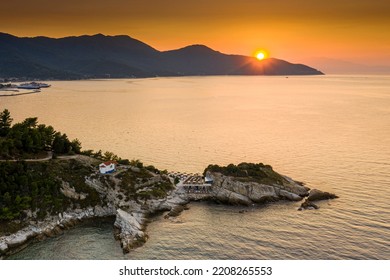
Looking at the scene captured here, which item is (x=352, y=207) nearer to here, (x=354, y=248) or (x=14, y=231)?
(x=354, y=248)

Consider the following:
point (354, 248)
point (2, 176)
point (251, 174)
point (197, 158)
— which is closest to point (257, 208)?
point (251, 174)

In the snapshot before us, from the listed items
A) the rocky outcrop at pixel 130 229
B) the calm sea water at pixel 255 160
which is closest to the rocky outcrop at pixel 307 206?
the calm sea water at pixel 255 160

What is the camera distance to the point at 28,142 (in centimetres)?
4922

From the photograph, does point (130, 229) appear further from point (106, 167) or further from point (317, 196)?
point (317, 196)

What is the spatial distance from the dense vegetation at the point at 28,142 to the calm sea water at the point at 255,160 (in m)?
14.1

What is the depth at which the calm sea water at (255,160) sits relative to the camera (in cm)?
3472

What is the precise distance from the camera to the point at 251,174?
51031 millimetres

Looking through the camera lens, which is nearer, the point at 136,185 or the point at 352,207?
the point at 352,207

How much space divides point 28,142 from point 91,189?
10.7 m

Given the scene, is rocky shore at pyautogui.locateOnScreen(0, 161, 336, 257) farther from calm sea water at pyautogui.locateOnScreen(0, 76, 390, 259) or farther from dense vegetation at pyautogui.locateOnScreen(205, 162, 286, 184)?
calm sea water at pyautogui.locateOnScreen(0, 76, 390, 259)

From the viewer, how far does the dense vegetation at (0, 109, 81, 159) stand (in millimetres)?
47312

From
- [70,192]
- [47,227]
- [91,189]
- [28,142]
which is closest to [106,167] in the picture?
[91,189]

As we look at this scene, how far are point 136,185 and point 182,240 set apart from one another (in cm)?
1394
